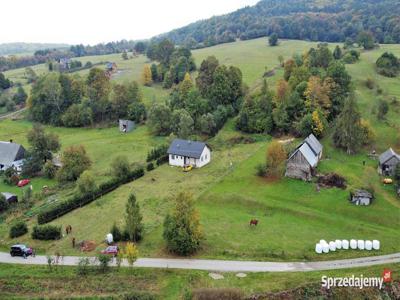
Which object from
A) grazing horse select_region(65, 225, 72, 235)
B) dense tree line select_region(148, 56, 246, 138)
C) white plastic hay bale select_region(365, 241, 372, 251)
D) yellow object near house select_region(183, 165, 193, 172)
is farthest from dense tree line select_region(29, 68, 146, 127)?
white plastic hay bale select_region(365, 241, 372, 251)

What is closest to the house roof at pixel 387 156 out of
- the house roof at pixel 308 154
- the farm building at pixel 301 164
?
the house roof at pixel 308 154

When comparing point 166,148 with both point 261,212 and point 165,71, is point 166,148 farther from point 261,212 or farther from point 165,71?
point 165,71

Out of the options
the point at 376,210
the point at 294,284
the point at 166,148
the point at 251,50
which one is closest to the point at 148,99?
the point at 166,148

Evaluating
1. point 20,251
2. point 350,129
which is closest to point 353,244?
point 350,129

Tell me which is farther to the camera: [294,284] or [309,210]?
[309,210]

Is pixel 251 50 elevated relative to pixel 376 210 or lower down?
elevated
